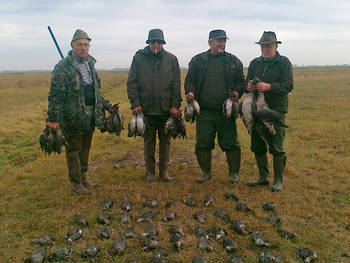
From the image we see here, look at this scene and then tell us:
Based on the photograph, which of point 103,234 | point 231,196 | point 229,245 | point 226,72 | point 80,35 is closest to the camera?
point 229,245

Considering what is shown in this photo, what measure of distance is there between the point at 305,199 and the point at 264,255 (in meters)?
2.23

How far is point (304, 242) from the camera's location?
4047mm

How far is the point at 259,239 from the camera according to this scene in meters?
3.98

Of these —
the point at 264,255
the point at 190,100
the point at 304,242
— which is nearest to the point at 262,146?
the point at 190,100

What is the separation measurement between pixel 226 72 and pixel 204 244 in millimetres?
3670

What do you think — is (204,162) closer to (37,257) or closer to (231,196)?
(231,196)

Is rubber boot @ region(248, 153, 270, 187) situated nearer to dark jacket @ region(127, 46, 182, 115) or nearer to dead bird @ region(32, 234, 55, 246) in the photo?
dark jacket @ region(127, 46, 182, 115)

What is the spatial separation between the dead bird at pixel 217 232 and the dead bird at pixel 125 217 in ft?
4.85

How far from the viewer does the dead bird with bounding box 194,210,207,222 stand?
4.64m

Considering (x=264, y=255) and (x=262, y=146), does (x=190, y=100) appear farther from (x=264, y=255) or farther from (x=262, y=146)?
(x=264, y=255)

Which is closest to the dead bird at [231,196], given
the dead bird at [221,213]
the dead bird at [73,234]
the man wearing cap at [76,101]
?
the dead bird at [221,213]

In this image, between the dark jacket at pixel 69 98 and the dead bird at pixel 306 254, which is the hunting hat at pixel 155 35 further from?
the dead bird at pixel 306 254

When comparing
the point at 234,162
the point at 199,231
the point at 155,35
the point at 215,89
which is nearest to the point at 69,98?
the point at 155,35

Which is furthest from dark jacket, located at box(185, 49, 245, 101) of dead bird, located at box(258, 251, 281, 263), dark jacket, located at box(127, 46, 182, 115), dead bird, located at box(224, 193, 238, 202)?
dead bird, located at box(258, 251, 281, 263)
